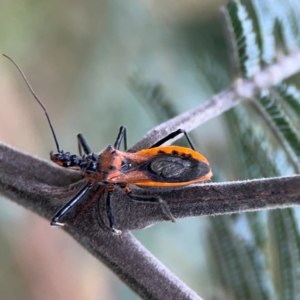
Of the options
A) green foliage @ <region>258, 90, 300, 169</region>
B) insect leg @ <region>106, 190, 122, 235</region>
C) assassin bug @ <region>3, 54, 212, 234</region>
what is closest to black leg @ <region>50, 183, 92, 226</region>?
assassin bug @ <region>3, 54, 212, 234</region>

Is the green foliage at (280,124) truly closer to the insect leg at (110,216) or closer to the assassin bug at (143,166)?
the assassin bug at (143,166)

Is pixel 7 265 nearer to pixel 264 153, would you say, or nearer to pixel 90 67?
pixel 90 67

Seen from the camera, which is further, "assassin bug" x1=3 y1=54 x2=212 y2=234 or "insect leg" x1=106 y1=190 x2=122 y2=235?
"assassin bug" x1=3 y1=54 x2=212 y2=234

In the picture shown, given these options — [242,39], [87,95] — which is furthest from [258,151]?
[87,95]

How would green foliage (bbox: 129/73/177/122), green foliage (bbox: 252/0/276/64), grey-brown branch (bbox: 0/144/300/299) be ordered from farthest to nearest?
1. green foliage (bbox: 129/73/177/122)
2. green foliage (bbox: 252/0/276/64)
3. grey-brown branch (bbox: 0/144/300/299)

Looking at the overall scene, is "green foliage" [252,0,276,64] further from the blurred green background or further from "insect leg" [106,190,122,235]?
the blurred green background

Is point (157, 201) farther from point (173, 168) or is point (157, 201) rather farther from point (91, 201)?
point (173, 168)

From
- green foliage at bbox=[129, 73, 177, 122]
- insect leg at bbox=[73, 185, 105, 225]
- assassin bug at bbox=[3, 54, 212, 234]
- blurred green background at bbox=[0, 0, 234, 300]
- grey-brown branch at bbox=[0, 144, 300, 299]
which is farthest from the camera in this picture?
blurred green background at bbox=[0, 0, 234, 300]

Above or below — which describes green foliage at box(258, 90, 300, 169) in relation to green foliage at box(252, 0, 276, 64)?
below
